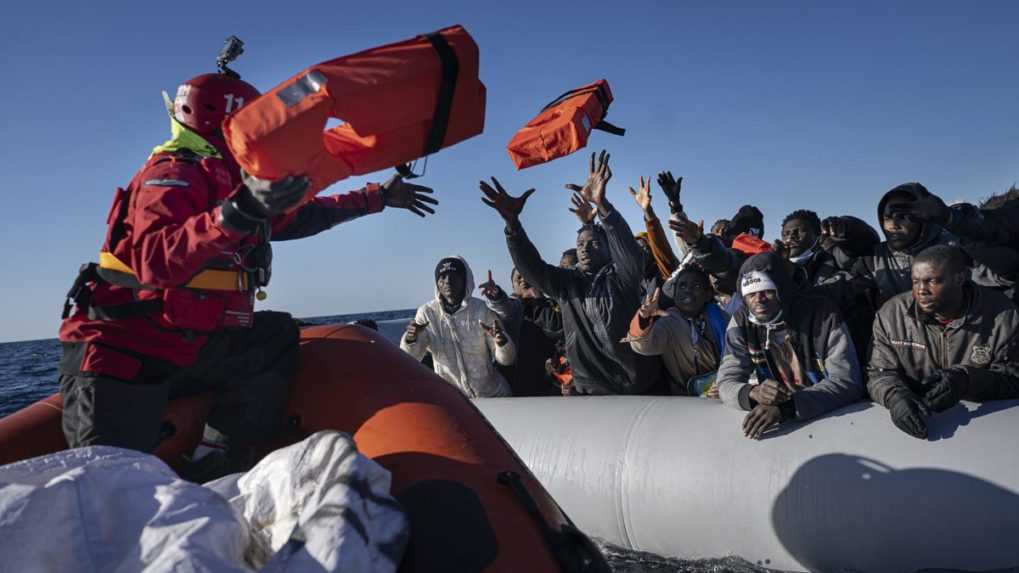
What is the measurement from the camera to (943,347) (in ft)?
9.44

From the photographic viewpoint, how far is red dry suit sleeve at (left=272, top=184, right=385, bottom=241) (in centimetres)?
286

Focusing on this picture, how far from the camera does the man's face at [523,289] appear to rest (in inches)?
251

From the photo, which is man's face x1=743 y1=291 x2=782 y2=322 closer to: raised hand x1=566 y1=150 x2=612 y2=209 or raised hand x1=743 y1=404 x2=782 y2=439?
raised hand x1=743 y1=404 x2=782 y2=439

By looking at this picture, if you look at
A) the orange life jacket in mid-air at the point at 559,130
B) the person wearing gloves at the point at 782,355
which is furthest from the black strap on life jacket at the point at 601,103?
the person wearing gloves at the point at 782,355

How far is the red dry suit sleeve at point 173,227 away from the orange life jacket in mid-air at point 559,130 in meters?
2.90

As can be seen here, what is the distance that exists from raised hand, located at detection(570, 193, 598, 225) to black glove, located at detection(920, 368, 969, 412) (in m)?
2.35

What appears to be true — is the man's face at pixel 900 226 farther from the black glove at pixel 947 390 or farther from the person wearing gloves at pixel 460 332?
the person wearing gloves at pixel 460 332

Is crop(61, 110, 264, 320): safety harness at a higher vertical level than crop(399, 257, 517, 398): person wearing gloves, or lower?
higher

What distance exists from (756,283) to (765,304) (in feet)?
Result: 0.36

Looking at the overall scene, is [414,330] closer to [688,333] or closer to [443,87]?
[688,333]

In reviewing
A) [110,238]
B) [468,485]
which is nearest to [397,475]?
[468,485]

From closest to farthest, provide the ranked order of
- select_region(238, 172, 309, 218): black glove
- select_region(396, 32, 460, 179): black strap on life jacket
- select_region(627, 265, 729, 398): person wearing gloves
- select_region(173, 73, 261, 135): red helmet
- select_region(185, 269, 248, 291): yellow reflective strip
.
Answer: select_region(238, 172, 309, 218): black glove → select_region(396, 32, 460, 179): black strap on life jacket → select_region(185, 269, 248, 291): yellow reflective strip → select_region(173, 73, 261, 135): red helmet → select_region(627, 265, 729, 398): person wearing gloves

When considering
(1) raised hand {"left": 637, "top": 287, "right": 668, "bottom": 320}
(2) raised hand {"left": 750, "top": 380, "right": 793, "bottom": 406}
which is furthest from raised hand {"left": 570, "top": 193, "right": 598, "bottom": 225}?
(2) raised hand {"left": 750, "top": 380, "right": 793, "bottom": 406}

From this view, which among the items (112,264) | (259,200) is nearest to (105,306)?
(112,264)
